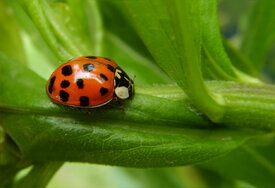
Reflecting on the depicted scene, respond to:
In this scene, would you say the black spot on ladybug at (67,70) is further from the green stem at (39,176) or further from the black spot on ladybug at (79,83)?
the green stem at (39,176)

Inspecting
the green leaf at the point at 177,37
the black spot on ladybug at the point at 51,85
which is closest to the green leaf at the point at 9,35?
the black spot on ladybug at the point at 51,85

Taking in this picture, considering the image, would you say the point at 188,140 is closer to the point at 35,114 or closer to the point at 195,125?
the point at 195,125

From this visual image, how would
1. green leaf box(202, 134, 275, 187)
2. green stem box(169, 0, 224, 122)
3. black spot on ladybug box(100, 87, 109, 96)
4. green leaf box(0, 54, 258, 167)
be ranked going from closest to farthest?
green stem box(169, 0, 224, 122), green leaf box(0, 54, 258, 167), black spot on ladybug box(100, 87, 109, 96), green leaf box(202, 134, 275, 187)

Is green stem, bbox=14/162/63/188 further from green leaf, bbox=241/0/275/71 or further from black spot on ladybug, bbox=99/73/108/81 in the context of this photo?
green leaf, bbox=241/0/275/71

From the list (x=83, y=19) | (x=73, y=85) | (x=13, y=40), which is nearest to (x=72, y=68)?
(x=73, y=85)

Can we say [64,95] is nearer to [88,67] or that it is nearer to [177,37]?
[88,67]

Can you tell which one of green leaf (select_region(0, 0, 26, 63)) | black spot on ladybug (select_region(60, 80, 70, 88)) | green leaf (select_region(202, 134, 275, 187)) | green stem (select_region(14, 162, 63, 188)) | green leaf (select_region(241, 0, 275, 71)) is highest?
black spot on ladybug (select_region(60, 80, 70, 88))

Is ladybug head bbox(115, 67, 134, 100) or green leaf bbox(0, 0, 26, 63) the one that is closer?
ladybug head bbox(115, 67, 134, 100)

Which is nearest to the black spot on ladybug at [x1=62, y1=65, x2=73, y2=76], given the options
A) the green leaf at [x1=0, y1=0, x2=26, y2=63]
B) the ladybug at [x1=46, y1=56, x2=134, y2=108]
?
the ladybug at [x1=46, y1=56, x2=134, y2=108]

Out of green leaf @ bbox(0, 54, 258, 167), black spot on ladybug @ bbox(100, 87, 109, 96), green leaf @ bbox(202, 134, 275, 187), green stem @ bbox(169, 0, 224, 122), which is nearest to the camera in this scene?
green stem @ bbox(169, 0, 224, 122)
